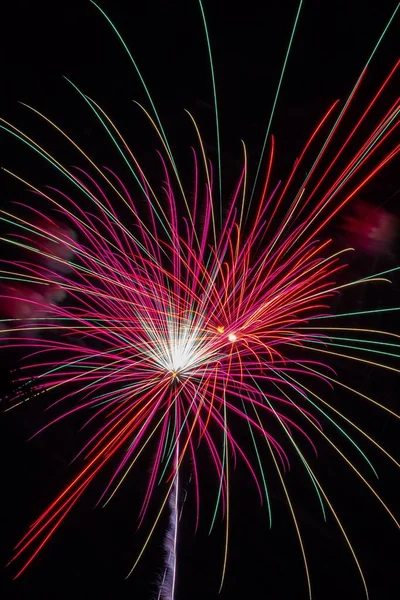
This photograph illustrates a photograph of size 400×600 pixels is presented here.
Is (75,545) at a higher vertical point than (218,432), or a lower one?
lower

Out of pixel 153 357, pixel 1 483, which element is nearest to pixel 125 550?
pixel 1 483

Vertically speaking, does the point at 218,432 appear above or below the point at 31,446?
above

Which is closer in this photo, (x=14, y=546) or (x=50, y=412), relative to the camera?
(x=14, y=546)

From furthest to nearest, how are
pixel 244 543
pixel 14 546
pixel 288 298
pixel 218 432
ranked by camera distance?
pixel 218 432 → pixel 288 298 → pixel 244 543 → pixel 14 546

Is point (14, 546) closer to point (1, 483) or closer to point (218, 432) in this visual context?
point (1, 483)

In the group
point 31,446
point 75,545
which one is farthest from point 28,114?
point 75,545

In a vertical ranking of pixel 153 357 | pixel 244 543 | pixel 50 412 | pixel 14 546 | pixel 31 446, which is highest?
pixel 153 357

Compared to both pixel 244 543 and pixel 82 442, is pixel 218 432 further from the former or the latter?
pixel 82 442

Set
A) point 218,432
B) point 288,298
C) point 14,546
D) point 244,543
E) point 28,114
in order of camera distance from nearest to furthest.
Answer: point 14,546 < point 244,543 < point 288,298 < point 218,432 < point 28,114

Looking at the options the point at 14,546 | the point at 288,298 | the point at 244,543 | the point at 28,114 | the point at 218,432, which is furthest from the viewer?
the point at 28,114

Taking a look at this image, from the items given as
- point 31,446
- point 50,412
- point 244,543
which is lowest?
point 244,543
